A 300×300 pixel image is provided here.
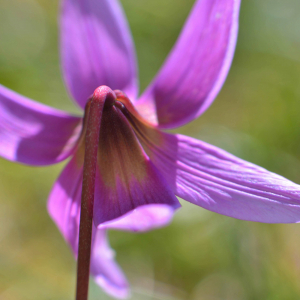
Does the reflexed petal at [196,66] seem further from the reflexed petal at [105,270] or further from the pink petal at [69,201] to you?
the reflexed petal at [105,270]

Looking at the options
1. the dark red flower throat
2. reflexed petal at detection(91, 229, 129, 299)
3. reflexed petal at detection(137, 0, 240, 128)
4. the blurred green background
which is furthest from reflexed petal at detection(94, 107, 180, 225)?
the blurred green background

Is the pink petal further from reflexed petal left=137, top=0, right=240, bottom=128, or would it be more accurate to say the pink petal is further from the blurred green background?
the blurred green background

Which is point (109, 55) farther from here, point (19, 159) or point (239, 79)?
point (239, 79)

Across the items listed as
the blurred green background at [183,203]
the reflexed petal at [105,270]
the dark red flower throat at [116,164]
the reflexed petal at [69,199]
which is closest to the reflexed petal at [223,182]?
the dark red flower throat at [116,164]

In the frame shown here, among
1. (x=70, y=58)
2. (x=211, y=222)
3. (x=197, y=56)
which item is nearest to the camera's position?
(x=197, y=56)

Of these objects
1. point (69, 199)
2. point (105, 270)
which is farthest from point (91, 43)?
point (105, 270)

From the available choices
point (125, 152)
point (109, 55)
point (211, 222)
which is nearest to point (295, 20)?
point (211, 222)

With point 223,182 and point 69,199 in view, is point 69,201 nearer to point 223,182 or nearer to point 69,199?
point 69,199
